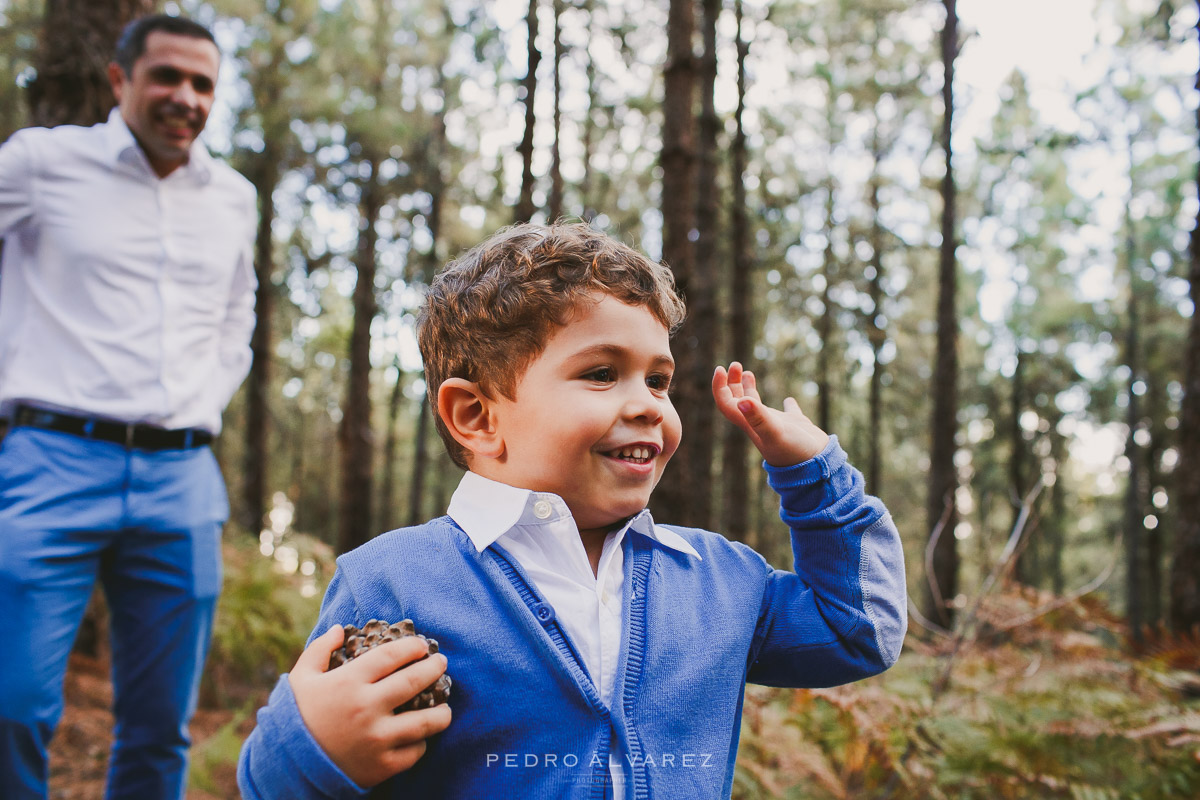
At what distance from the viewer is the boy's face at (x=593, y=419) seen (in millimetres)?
1434

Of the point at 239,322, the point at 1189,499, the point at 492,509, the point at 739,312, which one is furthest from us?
the point at 739,312

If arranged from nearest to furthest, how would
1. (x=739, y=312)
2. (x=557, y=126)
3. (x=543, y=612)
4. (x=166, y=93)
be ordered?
(x=543, y=612) < (x=166, y=93) < (x=557, y=126) < (x=739, y=312)

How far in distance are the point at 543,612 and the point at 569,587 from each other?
0.33 feet

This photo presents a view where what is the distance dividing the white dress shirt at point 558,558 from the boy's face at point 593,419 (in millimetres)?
52

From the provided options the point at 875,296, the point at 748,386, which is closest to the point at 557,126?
the point at 875,296

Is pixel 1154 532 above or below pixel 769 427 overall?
below

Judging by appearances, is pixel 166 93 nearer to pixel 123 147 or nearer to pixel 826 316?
pixel 123 147

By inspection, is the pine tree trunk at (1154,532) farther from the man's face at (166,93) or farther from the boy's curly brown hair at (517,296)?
the man's face at (166,93)

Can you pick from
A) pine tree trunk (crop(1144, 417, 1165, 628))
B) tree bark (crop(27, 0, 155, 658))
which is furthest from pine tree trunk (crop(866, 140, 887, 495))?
A: tree bark (crop(27, 0, 155, 658))

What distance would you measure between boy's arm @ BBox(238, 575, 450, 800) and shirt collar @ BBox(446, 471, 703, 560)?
27cm

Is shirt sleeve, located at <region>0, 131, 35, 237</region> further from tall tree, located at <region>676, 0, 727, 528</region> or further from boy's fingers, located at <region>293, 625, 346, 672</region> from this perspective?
tall tree, located at <region>676, 0, 727, 528</region>

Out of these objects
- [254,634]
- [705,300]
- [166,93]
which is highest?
[705,300]

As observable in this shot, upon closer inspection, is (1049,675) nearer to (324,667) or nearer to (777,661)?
(777,661)

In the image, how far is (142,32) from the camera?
103 inches
